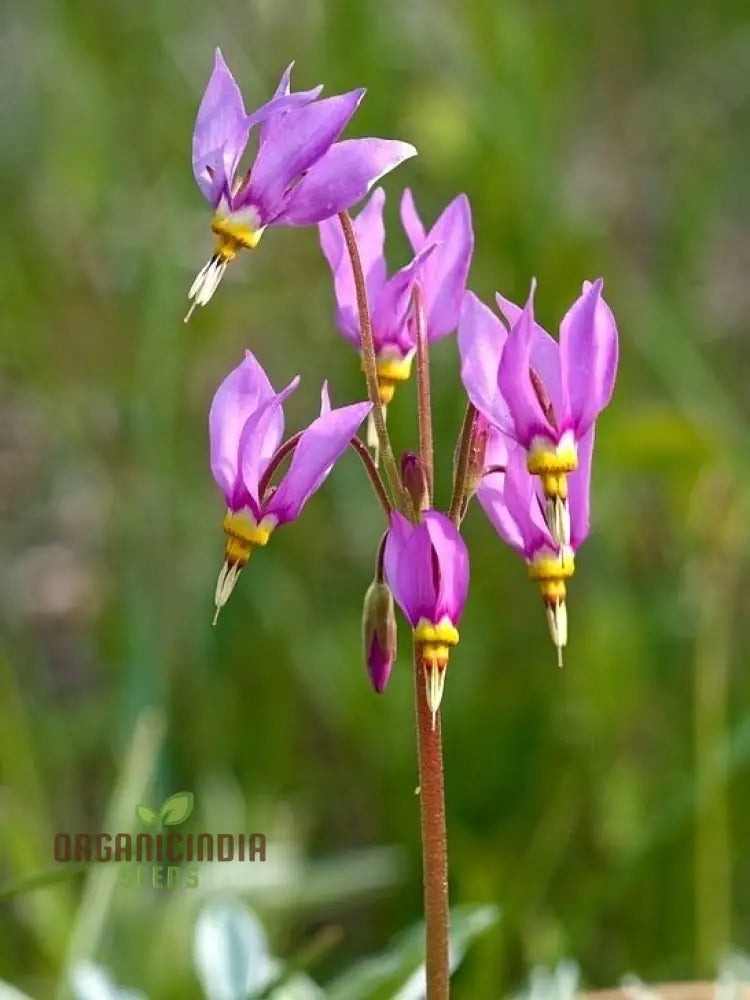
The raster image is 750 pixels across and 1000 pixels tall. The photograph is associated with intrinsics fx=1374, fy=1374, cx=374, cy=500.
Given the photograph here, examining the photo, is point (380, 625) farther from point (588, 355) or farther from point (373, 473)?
point (588, 355)

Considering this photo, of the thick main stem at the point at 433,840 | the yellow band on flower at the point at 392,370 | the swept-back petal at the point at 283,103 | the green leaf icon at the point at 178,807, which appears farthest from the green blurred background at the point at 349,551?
the swept-back petal at the point at 283,103

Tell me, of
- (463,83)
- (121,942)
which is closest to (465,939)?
(121,942)

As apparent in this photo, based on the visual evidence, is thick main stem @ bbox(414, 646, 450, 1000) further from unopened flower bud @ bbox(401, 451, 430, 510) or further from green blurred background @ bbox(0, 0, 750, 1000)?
green blurred background @ bbox(0, 0, 750, 1000)

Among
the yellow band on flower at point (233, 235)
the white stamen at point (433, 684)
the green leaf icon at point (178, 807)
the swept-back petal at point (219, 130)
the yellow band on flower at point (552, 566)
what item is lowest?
the green leaf icon at point (178, 807)

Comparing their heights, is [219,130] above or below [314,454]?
above

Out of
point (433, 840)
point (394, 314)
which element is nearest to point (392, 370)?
point (394, 314)

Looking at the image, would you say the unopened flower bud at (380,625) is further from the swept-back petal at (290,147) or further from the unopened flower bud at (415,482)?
the swept-back petal at (290,147)

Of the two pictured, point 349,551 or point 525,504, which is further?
point 349,551
